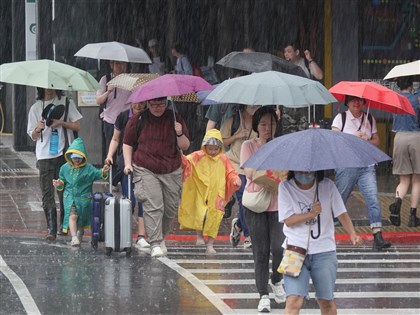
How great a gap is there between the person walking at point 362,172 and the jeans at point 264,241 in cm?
352

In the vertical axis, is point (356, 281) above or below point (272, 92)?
below

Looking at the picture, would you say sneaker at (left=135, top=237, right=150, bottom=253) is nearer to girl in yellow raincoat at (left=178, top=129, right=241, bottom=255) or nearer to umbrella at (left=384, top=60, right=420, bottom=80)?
girl in yellow raincoat at (left=178, top=129, right=241, bottom=255)

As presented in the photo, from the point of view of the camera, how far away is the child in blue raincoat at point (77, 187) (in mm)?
14055

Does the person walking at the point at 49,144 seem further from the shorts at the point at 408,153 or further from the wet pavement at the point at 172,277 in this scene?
the shorts at the point at 408,153

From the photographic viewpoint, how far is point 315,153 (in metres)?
8.48

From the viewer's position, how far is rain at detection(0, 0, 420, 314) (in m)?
11.0

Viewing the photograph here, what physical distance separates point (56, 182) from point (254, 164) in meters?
5.78

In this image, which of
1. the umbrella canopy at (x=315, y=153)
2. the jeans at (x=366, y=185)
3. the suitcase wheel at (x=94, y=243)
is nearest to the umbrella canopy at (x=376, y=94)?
the jeans at (x=366, y=185)

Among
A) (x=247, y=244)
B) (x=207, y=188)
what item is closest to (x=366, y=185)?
(x=247, y=244)

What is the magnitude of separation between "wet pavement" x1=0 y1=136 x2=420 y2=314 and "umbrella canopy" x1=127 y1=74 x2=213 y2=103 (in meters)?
1.80

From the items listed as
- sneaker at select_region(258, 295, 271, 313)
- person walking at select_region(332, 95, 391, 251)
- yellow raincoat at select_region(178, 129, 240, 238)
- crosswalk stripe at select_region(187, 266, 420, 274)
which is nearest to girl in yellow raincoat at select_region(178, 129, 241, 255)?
yellow raincoat at select_region(178, 129, 240, 238)

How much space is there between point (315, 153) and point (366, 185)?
563 cm

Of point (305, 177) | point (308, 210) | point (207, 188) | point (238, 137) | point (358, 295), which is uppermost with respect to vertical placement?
point (238, 137)

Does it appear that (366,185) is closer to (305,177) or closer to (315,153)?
(305,177)
